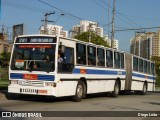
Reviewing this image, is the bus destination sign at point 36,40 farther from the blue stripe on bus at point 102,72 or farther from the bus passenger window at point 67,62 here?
the blue stripe on bus at point 102,72

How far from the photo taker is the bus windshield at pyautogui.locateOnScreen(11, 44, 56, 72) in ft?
53.0

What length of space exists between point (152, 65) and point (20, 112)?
22794 mm

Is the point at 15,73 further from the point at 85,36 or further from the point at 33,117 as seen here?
the point at 85,36

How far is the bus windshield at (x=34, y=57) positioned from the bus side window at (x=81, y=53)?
1982 millimetres

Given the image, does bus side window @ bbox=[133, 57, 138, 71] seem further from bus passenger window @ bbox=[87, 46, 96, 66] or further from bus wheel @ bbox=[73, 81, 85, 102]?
bus wheel @ bbox=[73, 81, 85, 102]

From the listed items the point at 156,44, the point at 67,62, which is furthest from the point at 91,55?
the point at 156,44

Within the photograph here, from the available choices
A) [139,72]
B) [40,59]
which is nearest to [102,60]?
[40,59]

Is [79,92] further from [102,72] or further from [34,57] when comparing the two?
[102,72]

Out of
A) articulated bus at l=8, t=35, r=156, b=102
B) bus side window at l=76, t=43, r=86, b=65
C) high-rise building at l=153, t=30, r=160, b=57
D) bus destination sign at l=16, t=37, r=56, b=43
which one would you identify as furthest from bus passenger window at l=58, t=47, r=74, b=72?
high-rise building at l=153, t=30, r=160, b=57

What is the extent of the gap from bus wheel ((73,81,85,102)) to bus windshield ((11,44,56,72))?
224cm

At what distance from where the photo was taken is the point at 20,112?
12359 millimetres

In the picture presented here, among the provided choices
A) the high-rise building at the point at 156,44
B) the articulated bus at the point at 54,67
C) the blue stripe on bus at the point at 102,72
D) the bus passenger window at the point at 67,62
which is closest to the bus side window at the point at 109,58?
the blue stripe on bus at the point at 102,72

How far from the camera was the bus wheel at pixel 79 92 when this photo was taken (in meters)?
17.7

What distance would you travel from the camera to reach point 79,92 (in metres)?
17.9
